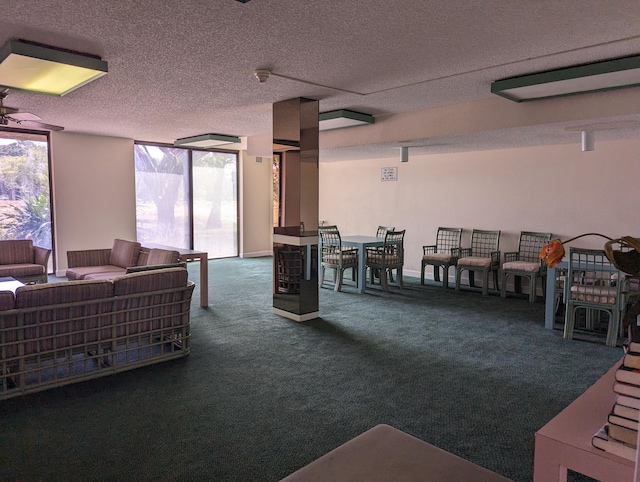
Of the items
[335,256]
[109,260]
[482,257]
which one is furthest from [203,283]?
[482,257]

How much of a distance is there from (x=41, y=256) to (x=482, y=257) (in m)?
6.28

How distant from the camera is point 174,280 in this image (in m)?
3.77

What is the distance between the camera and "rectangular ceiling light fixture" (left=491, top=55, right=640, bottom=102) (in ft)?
11.2

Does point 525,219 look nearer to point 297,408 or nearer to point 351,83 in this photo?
point 351,83

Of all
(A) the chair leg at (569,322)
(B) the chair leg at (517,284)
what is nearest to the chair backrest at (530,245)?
(B) the chair leg at (517,284)

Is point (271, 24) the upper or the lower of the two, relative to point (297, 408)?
upper

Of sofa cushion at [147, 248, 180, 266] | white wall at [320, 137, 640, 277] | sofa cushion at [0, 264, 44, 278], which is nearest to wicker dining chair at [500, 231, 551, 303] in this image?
white wall at [320, 137, 640, 277]

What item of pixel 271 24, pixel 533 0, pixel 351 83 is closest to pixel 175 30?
pixel 271 24

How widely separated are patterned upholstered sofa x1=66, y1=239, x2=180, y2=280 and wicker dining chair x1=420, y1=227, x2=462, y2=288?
404 centimetres

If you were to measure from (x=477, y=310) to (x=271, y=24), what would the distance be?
14.0ft

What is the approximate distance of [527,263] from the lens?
20.3ft

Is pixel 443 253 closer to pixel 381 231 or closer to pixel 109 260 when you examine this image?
pixel 381 231

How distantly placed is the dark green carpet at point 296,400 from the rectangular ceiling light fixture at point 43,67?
234 centimetres

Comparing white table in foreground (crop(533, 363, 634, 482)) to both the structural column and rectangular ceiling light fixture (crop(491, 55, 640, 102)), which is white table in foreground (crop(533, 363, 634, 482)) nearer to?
rectangular ceiling light fixture (crop(491, 55, 640, 102))
